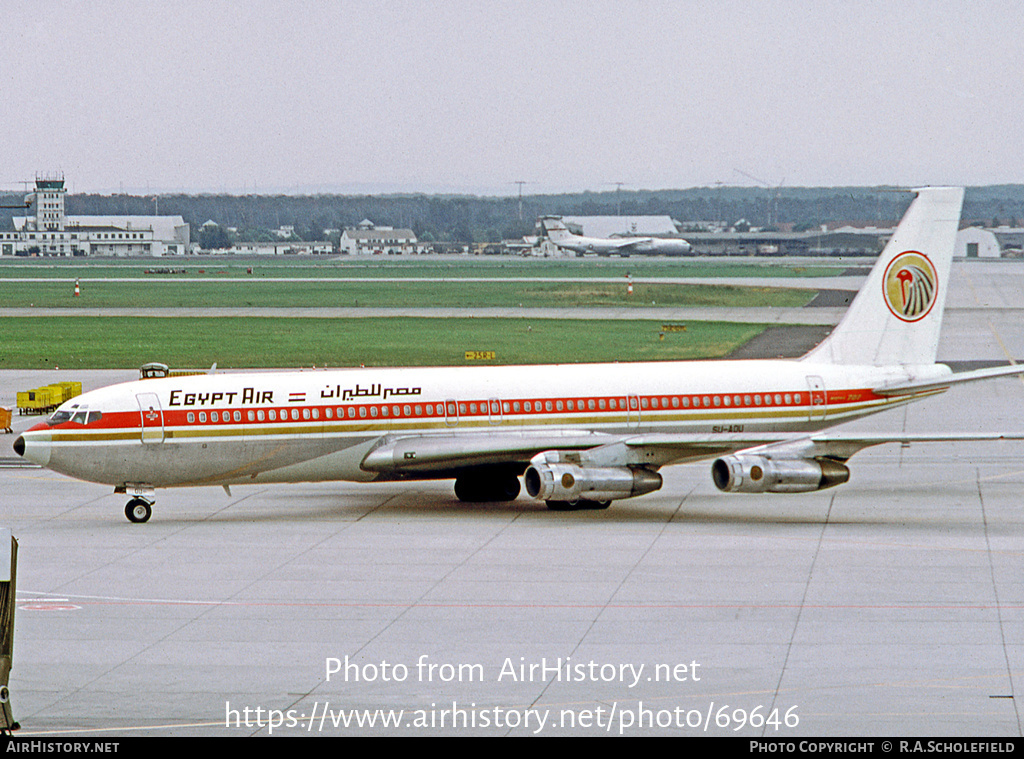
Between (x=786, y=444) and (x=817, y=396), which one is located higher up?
(x=817, y=396)

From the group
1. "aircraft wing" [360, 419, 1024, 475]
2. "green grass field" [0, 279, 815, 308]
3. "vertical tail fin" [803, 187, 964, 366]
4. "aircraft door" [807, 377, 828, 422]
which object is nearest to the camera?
"aircraft wing" [360, 419, 1024, 475]

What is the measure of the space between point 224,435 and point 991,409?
33.9 meters

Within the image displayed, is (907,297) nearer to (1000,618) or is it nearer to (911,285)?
(911,285)

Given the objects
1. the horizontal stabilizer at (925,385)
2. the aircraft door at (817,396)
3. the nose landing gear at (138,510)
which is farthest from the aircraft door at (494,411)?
the horizontal stabilizer at (925,385)

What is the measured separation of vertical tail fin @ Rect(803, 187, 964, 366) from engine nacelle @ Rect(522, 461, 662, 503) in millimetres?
7998

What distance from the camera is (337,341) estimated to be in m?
86.4

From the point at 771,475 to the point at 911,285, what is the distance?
964 centimetres

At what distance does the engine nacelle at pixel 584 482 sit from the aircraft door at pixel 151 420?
9.09m

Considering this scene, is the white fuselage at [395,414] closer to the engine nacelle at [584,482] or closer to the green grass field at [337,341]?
the engine nacelle at [584,482]

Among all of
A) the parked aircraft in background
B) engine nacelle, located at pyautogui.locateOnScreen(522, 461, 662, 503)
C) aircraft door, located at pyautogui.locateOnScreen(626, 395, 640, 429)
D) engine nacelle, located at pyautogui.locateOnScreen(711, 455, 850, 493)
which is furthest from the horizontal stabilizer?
engine nacelle, located at pyautogui.locateOnScreen(522, 461, 662, 503)

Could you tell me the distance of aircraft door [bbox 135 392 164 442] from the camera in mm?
34656

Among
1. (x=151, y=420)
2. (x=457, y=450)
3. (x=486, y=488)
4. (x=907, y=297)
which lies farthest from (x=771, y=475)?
(x=151, y=420)

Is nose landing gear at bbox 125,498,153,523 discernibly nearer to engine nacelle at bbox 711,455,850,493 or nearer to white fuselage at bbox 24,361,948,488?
white fuselage at bbox 24,361,948,488
